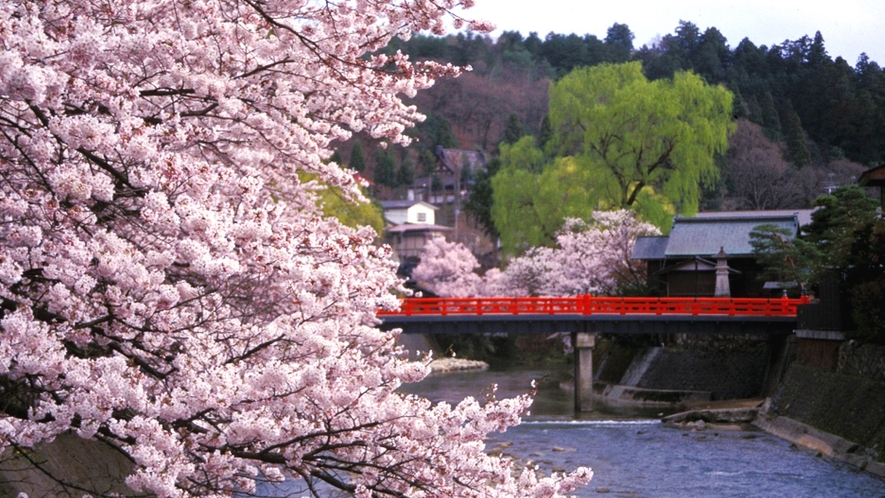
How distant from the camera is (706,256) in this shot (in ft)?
121

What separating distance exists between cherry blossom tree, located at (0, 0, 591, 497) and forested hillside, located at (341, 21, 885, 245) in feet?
113

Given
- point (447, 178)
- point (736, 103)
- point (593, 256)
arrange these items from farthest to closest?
1. point (447, 178)
2. point (736, 103)
3. point (593, 256)

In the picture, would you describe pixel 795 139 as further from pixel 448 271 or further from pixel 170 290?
pixel 170 290

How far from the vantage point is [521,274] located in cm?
4512

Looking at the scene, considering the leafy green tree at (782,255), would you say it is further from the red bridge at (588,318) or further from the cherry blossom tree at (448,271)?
the cherry blossom tree at (448,271)

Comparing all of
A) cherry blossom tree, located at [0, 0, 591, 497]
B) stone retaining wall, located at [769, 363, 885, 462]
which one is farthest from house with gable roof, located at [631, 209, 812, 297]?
cherry blossom tree, located at [0, 0, 591, 497]

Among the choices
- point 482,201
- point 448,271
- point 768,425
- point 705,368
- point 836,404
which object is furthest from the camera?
point 482,201

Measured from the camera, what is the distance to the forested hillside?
2456 inches

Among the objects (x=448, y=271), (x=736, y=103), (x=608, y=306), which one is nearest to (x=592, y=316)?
(x=608, y=306)

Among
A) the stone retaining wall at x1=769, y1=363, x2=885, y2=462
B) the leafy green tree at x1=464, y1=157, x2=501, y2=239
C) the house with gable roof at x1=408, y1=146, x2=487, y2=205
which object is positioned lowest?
the stone retaining wall at x1=769, y1=363, x2=885, y2=462

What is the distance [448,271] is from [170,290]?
53.8m

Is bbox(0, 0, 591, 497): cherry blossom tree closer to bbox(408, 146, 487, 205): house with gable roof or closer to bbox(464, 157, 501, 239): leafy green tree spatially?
bbox(464, 157, 501, 239): leafy green tree

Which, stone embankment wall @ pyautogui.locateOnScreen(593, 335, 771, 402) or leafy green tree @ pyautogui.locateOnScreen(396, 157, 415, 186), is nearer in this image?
stone embankment wall @ pyautogui.locateOnScreen(593, 335, 771, 402)

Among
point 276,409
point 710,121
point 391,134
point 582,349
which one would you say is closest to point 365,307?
point 391,134
